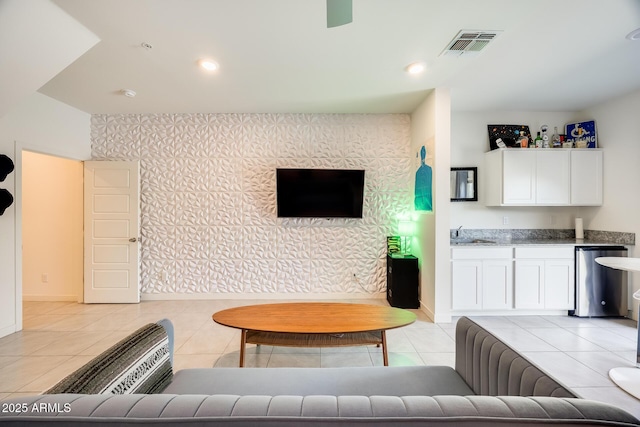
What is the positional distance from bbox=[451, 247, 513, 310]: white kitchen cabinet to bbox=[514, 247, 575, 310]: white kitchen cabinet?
122mm

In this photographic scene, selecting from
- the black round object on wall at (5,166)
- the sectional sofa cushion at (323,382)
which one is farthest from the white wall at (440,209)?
the black round object on wall at (5,166)

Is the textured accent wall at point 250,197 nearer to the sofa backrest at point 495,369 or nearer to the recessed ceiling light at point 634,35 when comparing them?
the recessed ceiling light at point 634,35

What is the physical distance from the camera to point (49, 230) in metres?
4.39

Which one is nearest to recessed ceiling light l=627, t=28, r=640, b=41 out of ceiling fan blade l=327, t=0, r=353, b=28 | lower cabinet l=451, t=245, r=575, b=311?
lower cabinet l=451, t=245, r=575, b=311

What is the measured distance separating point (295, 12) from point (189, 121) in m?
2.90

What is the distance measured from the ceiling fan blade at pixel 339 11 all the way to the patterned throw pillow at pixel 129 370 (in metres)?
1.87

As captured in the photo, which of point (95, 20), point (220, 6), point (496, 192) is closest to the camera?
point (220, 6)

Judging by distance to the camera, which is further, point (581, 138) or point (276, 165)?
point (276, 165)

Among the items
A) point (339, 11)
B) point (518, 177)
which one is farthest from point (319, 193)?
point (339, 11)

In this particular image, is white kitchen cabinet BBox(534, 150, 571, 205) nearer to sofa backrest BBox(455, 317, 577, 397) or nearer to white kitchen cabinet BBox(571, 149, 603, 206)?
white kitchen cabinet BBox(571, 149, 603, 206)

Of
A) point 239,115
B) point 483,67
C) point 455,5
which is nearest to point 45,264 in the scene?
point 239,115

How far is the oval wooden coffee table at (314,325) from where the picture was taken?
84.4 inches

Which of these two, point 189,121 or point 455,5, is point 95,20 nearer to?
point 189,121

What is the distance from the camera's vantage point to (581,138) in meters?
4.08
